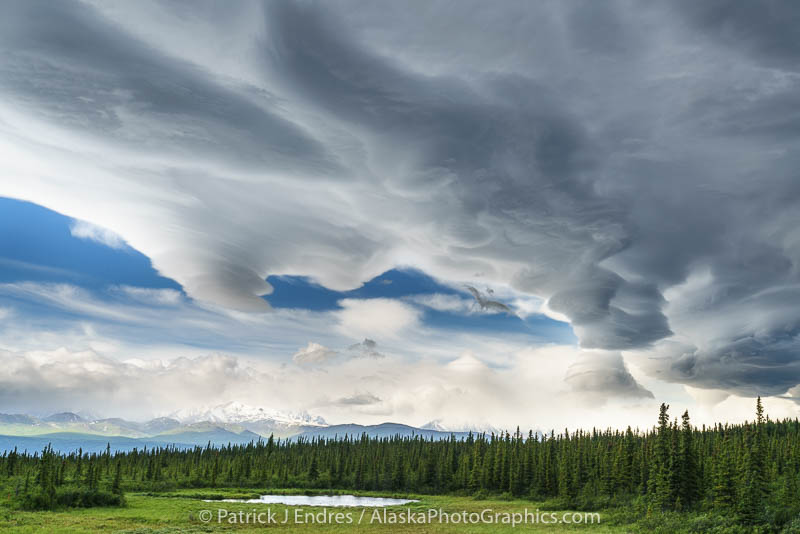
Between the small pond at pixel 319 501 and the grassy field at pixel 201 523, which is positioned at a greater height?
the grassy field at pixel 201 523

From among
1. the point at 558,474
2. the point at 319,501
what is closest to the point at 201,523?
the point at 319,501

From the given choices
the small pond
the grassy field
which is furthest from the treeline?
the small pond

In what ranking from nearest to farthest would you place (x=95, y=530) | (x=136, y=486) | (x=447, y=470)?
(x=95, y=530) → (x=136, y=486) → (x=447, y=470)

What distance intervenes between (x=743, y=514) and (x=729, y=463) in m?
13.4

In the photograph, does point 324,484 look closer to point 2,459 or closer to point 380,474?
point 380,474

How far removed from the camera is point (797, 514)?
7162cm

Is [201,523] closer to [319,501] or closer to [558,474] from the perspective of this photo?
[319,501]

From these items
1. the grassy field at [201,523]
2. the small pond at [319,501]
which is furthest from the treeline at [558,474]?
the small pond at [319,501]

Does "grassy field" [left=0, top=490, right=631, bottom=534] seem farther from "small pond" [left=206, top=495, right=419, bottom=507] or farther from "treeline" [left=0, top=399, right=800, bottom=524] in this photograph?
"small pond" [left=206, top=495, right=419, bottom=507]

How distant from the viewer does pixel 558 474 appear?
13200 centimetres

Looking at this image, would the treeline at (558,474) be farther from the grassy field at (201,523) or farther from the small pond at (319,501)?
the small pond at (319,501)

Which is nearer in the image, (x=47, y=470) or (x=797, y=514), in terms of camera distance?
(x=797, y=514)

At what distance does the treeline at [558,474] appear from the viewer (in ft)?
272

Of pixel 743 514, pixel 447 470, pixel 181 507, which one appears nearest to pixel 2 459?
pixel 181 507
